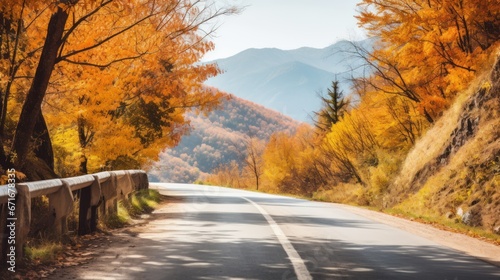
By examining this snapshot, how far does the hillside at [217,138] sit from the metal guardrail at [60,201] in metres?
126

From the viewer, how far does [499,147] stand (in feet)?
50.4

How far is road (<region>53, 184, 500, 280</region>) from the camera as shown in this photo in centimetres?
661

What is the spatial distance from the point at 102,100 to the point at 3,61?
770cm

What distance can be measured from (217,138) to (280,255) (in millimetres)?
150753

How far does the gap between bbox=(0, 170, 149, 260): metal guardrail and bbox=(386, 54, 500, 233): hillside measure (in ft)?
27.3

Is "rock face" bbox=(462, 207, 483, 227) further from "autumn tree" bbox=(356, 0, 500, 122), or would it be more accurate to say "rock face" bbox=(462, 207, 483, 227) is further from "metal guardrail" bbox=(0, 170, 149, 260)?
"metal guardrail" bbox=(0, 170, 149, 260)

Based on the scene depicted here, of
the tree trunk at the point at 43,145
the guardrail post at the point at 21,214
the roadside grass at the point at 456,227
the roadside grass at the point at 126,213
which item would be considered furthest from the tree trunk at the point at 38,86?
the roadside grass at the point at 456,227

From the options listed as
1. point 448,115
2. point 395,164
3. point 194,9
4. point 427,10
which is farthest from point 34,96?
point 395,164

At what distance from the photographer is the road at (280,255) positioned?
6.61 m

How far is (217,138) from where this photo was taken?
520 feet

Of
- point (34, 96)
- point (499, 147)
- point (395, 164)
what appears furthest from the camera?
point (395, 164)

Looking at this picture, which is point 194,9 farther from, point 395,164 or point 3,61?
point 395,164

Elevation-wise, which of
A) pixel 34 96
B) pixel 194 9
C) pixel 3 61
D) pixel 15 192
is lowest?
pixel 15 192

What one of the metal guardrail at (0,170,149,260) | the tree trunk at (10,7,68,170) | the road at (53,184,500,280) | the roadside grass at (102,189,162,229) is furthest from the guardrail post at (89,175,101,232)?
the tree trunk at (10,7,68,170)
